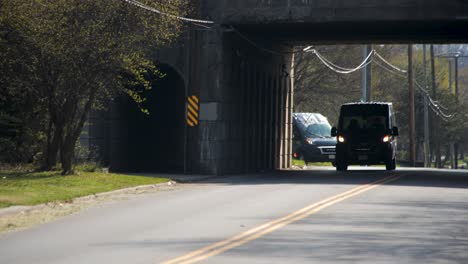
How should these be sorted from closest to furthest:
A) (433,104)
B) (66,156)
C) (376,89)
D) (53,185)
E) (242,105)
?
(53,185), (66,156), (242,105), (376,89), (433,104)

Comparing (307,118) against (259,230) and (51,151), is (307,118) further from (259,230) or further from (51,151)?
(259,230)

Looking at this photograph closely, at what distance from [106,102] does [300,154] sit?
16.9 meters

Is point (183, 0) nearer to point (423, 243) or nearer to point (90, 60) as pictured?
point (90, 60)

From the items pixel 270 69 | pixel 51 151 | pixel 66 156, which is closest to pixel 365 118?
pixel 270 69

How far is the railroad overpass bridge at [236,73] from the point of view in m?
32.2

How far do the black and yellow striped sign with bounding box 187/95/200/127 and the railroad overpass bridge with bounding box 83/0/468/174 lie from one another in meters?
0.18

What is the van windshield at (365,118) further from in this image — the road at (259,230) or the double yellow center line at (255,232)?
the double yellow center line at (255,232)

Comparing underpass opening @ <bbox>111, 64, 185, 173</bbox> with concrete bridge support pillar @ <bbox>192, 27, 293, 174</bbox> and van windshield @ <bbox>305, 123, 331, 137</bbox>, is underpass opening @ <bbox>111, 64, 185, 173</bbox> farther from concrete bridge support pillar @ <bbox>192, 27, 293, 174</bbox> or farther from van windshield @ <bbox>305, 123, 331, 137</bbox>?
van windshield @ <bbox>305, 123, 331, 137</bbox>

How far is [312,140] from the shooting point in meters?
48.3

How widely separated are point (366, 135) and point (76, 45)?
1487 cm

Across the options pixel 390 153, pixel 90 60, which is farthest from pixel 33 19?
pixel 390 153

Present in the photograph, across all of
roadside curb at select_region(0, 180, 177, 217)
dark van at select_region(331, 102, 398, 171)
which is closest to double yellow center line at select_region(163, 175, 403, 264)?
roadside curb at select_region(0, 180, 177, 217)

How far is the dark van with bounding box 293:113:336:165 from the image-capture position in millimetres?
47938

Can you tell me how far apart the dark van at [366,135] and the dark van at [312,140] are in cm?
972
